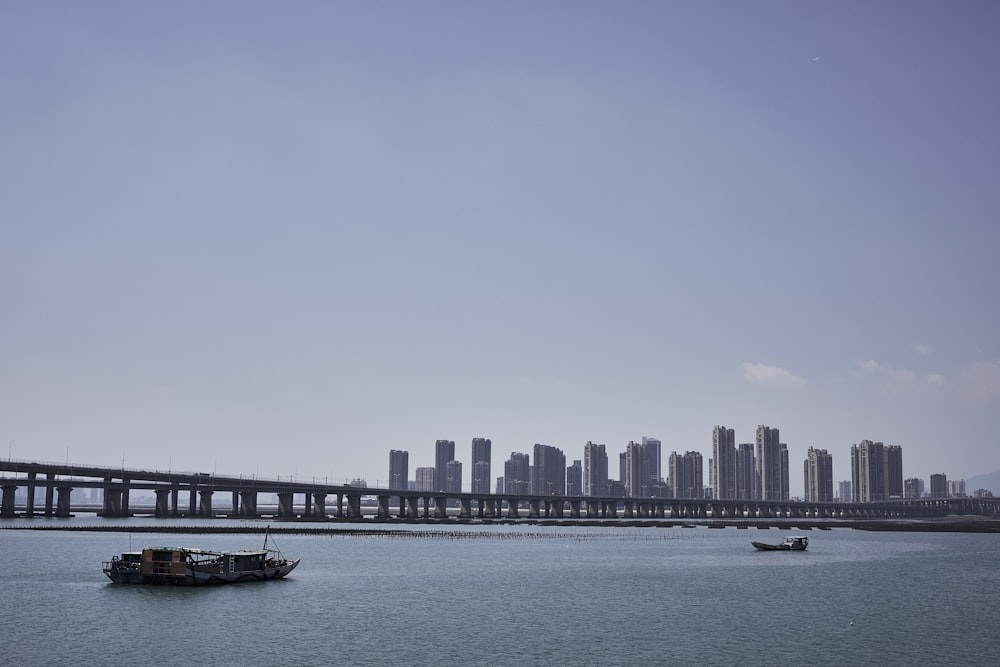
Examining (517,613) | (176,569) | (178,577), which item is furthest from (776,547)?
(176,569)

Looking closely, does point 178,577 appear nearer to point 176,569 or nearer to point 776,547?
point 176,569

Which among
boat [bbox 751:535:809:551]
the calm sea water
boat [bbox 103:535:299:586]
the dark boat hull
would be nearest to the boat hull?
boat [bbox 103:535:299:586]

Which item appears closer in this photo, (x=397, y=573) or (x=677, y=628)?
(x=677, y=628)

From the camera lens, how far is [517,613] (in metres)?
72.0

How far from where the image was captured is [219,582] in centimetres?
8688

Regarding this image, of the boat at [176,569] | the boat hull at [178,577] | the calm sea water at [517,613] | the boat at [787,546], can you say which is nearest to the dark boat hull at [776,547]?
the boat at [787,546]

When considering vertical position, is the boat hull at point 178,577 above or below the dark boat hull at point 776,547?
above

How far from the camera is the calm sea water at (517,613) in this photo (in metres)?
55.8

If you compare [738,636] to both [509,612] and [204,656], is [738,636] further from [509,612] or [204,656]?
[204,656]

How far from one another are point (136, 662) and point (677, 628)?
3439 cm

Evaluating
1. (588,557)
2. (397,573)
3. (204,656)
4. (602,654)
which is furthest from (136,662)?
(588,557)

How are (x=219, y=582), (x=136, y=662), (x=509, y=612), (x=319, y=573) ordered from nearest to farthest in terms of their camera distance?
(x=136, y=662) < (x=509, y=612) < (x=219, y=582) < (x=319, y=573)

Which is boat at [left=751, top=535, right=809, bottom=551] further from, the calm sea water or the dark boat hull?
the calm sea water

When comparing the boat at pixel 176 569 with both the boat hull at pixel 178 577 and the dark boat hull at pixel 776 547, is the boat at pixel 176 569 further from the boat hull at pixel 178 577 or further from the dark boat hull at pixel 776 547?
the dark boat hull at pixel 776 547
